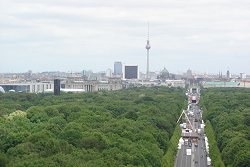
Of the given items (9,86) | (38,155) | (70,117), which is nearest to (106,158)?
(38,155)

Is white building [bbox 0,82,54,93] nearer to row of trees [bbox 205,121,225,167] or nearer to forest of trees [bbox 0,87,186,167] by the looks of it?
forest of trees [bbox 0,87,186,167]

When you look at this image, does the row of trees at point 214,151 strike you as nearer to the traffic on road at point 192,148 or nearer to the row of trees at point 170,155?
the traffic on road at point 192,148

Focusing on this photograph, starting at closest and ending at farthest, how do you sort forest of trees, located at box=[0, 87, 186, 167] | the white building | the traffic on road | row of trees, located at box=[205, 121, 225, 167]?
forest of trees, located at box=[0, 87, 186, 167] < row of trees, located at box=[205, 121, 225, 167] < the traffic on road < the white building

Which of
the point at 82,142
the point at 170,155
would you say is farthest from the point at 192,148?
the point at 82,142

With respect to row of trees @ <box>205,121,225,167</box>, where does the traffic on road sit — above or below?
below

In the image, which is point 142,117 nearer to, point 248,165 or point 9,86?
point 248,165

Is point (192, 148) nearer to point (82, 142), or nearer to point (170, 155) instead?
point (170, 155)

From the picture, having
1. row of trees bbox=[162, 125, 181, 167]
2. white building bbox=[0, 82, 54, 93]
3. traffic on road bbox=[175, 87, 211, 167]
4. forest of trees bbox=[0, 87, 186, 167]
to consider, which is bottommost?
traffic on road bbox=[175, 87, 211, 167]

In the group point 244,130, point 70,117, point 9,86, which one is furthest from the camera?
point 9,86

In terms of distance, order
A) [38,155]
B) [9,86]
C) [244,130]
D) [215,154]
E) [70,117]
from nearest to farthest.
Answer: [38,155] < [215,154] < [244,130] < [70,117] < [9,86]

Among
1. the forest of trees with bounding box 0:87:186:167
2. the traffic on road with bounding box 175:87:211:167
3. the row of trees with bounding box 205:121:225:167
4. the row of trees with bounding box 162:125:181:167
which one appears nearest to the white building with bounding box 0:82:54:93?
the traffic on road with bounding box 175:87:211:167

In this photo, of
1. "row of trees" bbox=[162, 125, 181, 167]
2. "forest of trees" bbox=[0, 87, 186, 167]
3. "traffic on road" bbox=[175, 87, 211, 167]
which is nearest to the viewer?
"forest of trees" bbox=[0, 87, 186, 167]
